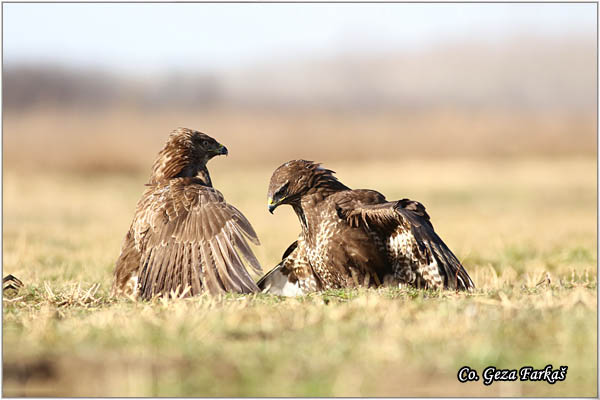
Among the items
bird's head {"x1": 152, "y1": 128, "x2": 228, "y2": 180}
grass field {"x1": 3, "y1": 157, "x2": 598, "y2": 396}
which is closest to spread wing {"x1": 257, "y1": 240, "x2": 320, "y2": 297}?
grass field {"x1": 3, "y1": 157, "x2": 598, "y2": 396}

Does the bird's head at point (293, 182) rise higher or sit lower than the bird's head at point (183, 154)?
lower

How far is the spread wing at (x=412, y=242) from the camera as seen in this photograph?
6.01 m

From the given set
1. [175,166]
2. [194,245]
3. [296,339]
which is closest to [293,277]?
[194,245]

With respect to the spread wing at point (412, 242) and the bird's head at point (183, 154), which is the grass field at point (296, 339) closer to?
the spread wing at point (412, 242)

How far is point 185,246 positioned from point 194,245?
0.30 feet

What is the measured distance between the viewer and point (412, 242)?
6.22m

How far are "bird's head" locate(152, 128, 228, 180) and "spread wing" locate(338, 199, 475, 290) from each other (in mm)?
1706

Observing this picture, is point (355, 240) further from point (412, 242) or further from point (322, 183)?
point (322, 183)

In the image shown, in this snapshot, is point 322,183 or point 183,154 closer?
point 322,183

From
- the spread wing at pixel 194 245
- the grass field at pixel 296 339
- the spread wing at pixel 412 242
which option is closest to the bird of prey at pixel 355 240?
the spread wing at pixel 412 242

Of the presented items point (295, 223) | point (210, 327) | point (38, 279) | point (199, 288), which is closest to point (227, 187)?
point (295, 223)

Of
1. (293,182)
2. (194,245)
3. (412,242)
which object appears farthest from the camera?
(293,182)

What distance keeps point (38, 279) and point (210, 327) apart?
369 centimetres

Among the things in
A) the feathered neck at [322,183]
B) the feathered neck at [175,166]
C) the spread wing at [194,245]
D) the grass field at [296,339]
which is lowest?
the grass field at [296,339]
